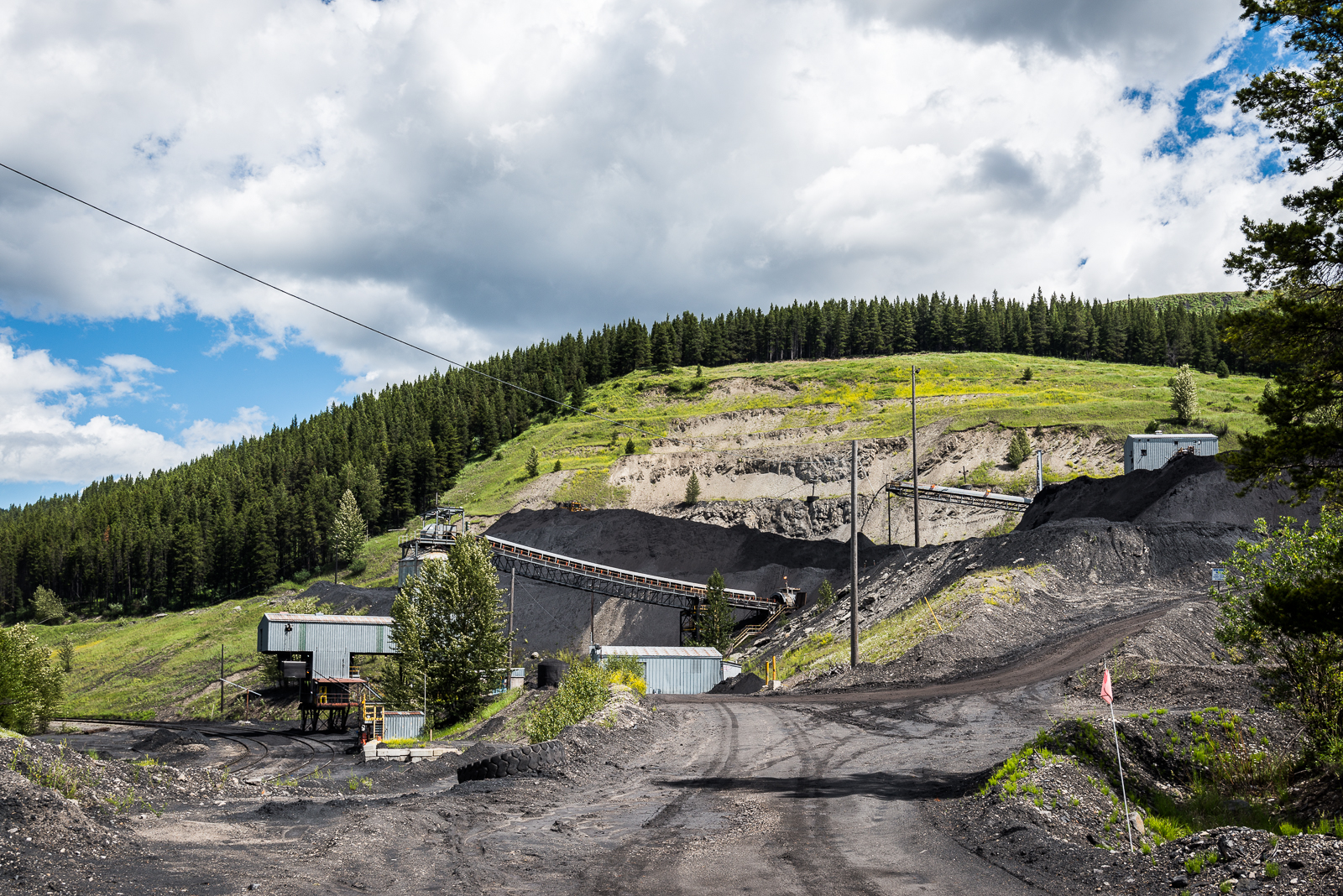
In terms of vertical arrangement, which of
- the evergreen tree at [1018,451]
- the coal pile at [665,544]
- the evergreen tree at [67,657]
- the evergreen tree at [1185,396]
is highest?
the evergreen tree at [1185,396]

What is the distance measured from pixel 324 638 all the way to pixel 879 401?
81927 mm

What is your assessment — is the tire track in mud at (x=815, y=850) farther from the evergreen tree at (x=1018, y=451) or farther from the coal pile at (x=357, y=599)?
the evergreen tree at (x=1018, y=451)

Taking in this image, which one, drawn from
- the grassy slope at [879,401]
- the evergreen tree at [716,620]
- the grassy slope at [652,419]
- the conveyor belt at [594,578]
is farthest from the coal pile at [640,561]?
the grassy slope at [879,401]

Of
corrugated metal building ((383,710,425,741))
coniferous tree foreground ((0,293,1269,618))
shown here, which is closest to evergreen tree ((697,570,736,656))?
corrugated metal building ((383,710,425,741))

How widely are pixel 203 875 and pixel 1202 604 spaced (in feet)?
110

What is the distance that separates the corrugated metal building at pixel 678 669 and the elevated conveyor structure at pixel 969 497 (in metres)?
38.4

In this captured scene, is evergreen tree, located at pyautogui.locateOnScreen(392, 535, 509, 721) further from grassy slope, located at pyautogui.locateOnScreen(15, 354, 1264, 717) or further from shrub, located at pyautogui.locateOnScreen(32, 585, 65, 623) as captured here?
shrub, located at pyautogui.locateOnScreen(32, 585, 65, 623)

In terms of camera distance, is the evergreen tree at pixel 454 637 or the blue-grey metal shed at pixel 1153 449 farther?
the blue-grey metal shed at pixel 1153 449

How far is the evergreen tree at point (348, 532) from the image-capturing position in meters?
101

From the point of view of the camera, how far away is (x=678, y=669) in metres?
39.1

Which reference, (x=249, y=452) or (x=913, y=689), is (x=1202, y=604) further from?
(x=249, y=452)

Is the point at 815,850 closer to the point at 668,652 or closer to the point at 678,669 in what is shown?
the point at 678,669

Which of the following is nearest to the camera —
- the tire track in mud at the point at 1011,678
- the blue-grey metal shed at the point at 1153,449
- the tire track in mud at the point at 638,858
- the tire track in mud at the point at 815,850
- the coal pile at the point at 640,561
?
the tire track in mud at the point at 815,850

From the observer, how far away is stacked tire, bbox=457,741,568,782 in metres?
15.6
